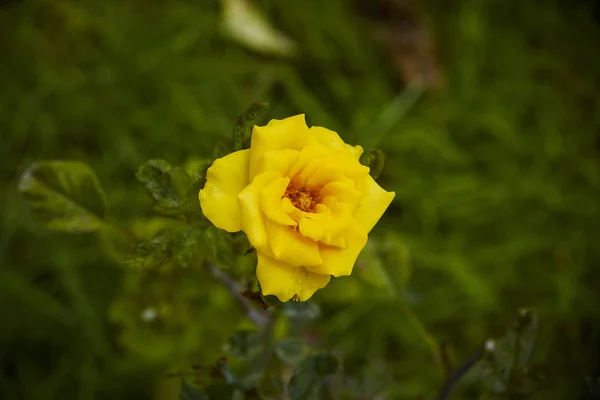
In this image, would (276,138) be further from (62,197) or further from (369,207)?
(62,197)

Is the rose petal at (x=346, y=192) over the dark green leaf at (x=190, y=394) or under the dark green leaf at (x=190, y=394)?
over

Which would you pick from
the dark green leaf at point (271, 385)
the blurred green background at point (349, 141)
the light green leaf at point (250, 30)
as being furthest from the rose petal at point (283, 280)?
the light green leaf at point (250, 30)

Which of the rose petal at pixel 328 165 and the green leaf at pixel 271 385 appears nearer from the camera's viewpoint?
the rose petal at pixel 328 165

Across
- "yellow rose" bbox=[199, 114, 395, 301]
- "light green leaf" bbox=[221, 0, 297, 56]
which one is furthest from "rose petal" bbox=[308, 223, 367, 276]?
"light green leaf" bbox=[221, 0, 297, 56]

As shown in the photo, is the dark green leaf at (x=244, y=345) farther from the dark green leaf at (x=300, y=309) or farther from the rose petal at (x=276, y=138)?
the rose petal at (x=276, y=138)

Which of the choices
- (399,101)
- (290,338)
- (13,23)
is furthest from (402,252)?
(13,23)

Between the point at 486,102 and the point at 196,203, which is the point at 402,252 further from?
the point at 486,102
